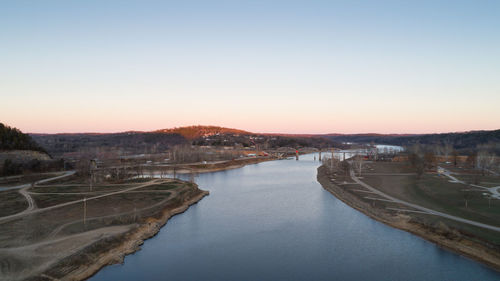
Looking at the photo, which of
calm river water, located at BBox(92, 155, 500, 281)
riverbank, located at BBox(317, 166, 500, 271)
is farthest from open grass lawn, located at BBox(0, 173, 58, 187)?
riverbank, located at BBox(317, 166, 500, 271)

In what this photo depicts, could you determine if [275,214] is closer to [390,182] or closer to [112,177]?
[390,182]

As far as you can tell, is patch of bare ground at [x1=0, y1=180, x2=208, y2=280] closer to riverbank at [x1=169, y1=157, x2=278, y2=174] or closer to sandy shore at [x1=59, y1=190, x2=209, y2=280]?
sandy shore at [x1=59, y1=190, x2=209, y2=280]

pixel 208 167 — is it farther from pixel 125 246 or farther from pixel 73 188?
pixel 125 246

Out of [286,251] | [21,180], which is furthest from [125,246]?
[21,180]

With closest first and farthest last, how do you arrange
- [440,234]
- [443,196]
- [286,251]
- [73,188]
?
[286,251], [440,234], [443,196], [73,188]

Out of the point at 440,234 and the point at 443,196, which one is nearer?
the point at 440,234

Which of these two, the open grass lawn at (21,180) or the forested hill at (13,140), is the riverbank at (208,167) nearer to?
the open grass lawn at (21,180)
